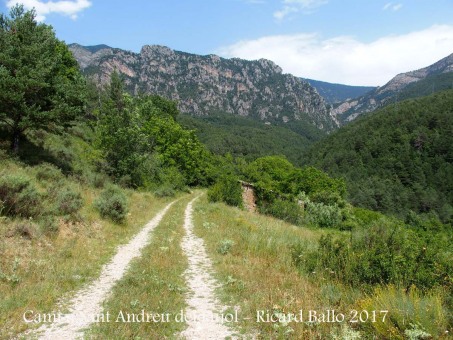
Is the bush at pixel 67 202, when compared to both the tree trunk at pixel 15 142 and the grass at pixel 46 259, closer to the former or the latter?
the grass at pixel 46 259

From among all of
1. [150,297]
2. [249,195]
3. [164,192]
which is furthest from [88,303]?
[249,195]

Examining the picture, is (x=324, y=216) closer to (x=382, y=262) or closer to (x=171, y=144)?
(x=171, y=144)

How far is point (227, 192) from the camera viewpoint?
3403cm

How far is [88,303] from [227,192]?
2717cm

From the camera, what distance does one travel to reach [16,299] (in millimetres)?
6664

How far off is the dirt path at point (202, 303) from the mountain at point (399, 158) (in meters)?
123

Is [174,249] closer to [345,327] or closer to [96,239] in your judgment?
[96,239]

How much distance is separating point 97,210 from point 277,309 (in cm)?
1321

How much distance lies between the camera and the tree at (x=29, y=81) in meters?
17.9

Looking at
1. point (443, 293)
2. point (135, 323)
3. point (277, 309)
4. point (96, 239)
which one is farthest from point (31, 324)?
point (443, 293)

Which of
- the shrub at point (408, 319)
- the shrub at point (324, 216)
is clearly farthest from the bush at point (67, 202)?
the shrub at point (324, 216)

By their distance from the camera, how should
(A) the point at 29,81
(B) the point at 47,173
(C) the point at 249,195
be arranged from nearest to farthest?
1. (A) the point at 29,81
2. (B) the point at 47,173
3. (C) the point at 249,195

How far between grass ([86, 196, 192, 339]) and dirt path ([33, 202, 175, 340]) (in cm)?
27

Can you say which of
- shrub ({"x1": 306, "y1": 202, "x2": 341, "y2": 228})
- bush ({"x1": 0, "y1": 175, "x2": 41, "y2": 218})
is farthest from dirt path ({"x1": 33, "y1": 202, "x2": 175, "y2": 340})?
shrub ({"x1": 306, "y1": 202, "x2": 341, "y2": 228})
